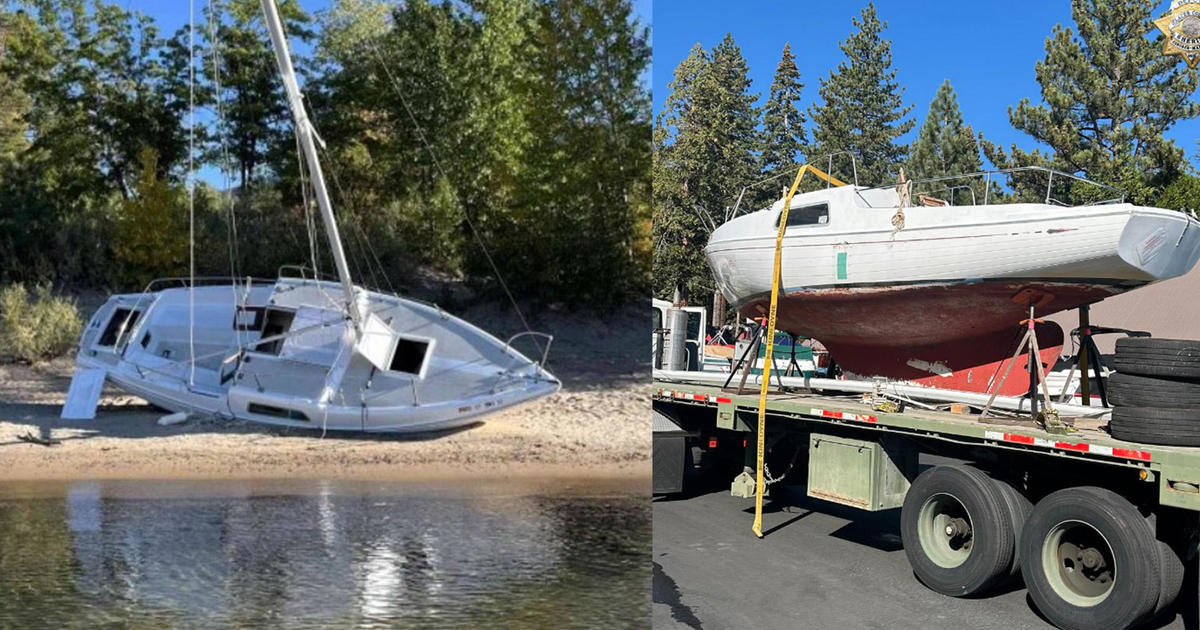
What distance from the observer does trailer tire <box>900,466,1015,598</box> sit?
6992mm

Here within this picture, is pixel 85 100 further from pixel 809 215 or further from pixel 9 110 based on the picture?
pixel 809 215

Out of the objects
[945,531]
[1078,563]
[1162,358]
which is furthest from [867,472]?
[1162,358]

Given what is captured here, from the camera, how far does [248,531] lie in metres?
13.9

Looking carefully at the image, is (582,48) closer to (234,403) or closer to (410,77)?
(410,77)

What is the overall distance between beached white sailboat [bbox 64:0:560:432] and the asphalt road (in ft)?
30.3

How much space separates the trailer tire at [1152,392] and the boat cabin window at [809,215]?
4.15 meters

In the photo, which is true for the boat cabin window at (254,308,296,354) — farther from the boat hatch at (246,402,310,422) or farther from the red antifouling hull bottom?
the red antifouling hull bottom

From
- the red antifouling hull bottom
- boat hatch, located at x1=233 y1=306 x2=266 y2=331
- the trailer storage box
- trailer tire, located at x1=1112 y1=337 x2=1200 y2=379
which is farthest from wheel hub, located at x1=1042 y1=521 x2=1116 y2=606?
boat hatch, located at x1=233 y1=306 x2=266 y2=331

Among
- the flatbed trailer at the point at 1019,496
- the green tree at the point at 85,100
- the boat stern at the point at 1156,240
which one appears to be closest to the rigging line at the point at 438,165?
the green tree at the point at 85,100

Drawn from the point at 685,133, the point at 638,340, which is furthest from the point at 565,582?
the point at 638,340

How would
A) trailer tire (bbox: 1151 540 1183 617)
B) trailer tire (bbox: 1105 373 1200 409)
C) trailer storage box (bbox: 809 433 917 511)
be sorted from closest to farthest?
1. trailer tire (bbox: 1151 540 1183 617)
2. trailer tire (bbox: 1105 373 1200 409)
3. trailer storage box (bbox: 809 433 917 511)

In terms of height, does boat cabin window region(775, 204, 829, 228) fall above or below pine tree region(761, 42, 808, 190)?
below

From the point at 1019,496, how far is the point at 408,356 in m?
13.8

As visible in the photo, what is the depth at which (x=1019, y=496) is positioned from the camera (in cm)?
709
